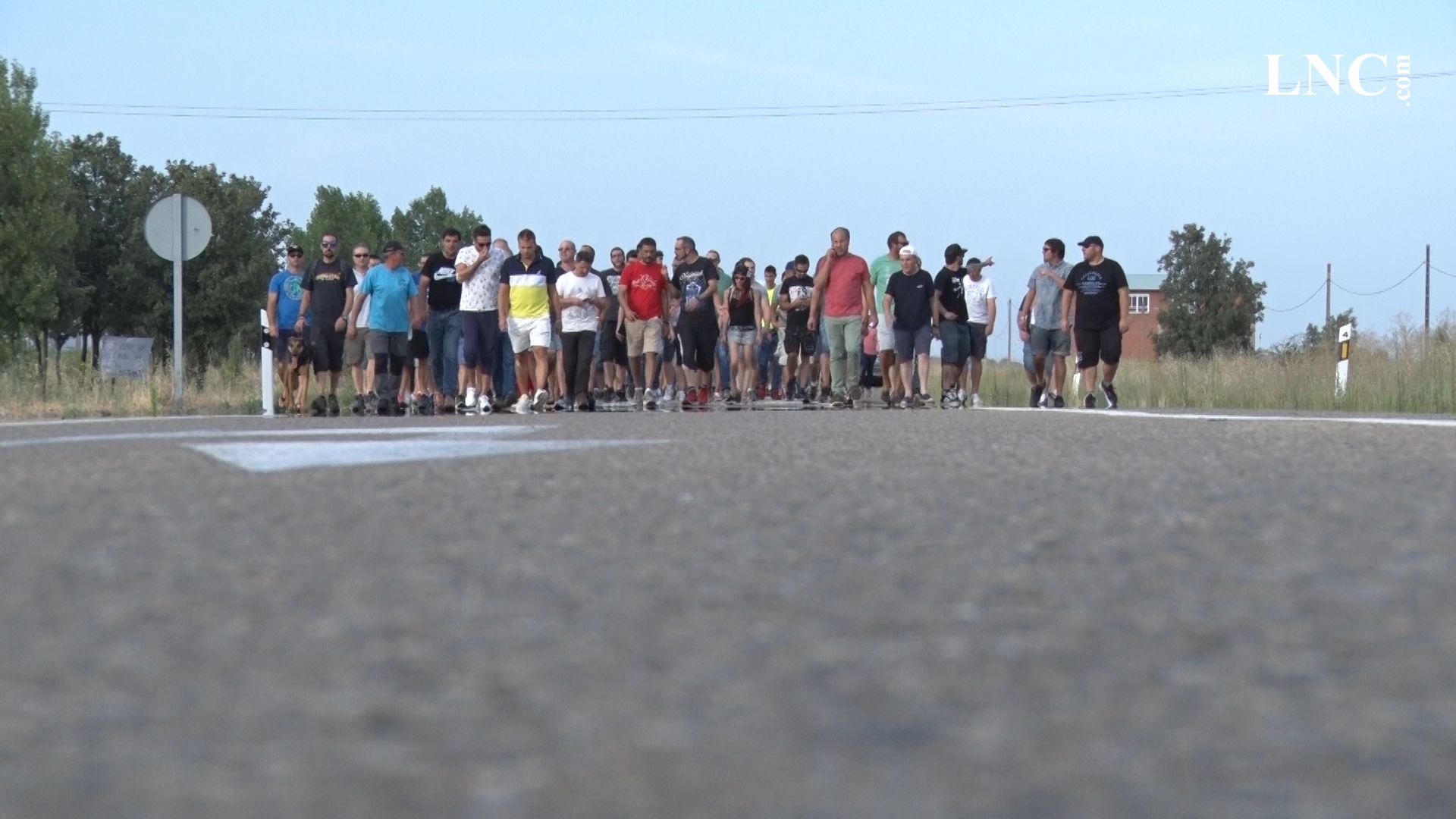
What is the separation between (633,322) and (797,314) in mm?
4452

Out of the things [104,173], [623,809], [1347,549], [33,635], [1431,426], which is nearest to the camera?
[623,809]

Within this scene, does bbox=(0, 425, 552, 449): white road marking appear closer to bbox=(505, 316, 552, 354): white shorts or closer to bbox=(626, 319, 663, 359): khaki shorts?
bbox=(505, 316, 552, 354): white shorts

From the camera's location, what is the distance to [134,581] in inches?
156

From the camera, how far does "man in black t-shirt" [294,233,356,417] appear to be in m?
20.0

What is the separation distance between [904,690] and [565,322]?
681 inches

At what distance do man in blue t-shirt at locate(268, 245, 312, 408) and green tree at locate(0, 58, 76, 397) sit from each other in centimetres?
2091

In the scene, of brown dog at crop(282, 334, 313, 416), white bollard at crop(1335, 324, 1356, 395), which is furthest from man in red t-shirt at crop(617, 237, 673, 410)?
white bollard at crop(1335, 324, 1356, 395)

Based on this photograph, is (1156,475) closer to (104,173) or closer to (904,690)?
(904,690)

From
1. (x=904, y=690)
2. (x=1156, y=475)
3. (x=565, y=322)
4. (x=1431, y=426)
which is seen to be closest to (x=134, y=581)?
(x=904, y=690)

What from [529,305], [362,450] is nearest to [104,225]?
[529,305]

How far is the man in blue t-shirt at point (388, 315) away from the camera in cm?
1919

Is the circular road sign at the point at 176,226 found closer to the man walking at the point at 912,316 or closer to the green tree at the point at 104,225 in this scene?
the man walking at the point at 912,316

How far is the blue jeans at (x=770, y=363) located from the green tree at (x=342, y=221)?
72.9 meters

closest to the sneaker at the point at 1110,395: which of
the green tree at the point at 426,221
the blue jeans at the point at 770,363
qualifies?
the blue jeans at the point at 770,363
